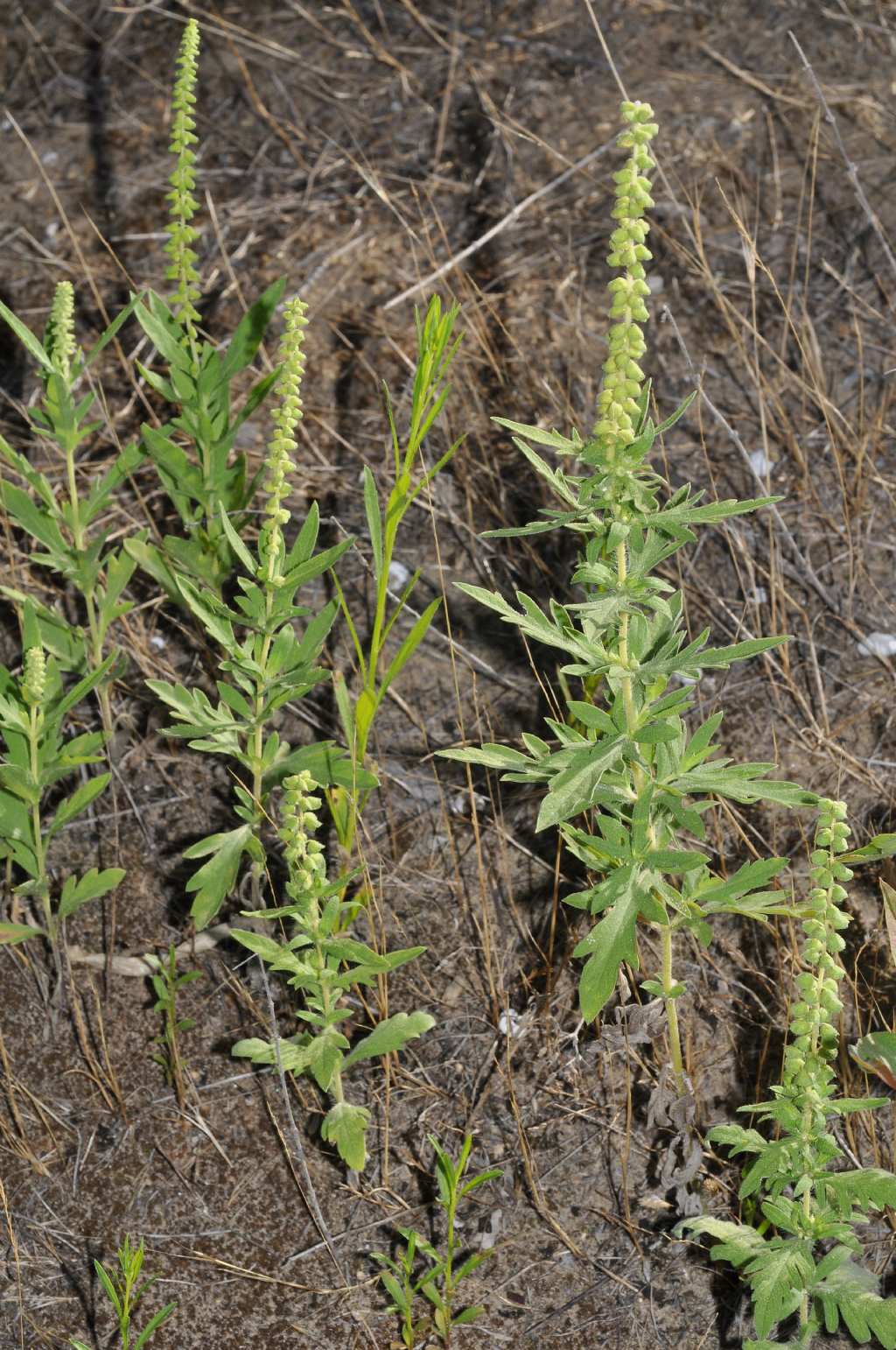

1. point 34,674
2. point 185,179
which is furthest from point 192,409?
point 34,674

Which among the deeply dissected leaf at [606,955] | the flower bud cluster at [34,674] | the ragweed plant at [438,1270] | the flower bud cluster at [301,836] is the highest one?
the flower bud cluster at [34,674]

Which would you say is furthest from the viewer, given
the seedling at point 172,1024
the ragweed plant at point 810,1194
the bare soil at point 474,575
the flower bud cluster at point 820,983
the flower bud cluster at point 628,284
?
the seedling at point 172,1024

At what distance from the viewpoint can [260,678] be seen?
2.55m

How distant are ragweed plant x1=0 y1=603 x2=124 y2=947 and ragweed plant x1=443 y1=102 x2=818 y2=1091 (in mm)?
834

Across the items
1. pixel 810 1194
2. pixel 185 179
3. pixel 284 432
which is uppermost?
pixel 185 179

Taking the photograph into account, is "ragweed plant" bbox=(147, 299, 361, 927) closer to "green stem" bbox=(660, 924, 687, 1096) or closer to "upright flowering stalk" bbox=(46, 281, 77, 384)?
"upright flowering stalk" bbox=(46, 281, 77, 384)

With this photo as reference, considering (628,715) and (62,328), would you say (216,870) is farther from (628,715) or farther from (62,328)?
(62,328)

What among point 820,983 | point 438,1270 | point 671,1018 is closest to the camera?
point 820,983

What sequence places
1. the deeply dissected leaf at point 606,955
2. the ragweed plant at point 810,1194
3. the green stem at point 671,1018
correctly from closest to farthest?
the ragweed plant at point 810,1194 → the deeply dissected leaf at point 606,955 → the green stem at point 671,1018

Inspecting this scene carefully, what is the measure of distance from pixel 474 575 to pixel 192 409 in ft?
2.62

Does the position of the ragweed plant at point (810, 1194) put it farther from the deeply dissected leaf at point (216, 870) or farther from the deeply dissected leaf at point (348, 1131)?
the deeply dissected leaf at point (216, 870)

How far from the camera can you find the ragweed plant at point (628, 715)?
205 centimetres

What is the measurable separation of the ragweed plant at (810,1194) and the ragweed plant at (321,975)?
623 millimetres

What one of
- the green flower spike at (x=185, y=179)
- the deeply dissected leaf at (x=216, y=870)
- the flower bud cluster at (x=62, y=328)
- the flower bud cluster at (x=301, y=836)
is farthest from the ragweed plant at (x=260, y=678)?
the flower bud cluster at (x=62, y=328)
